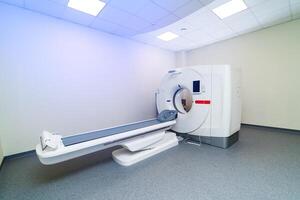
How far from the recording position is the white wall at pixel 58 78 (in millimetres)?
2279

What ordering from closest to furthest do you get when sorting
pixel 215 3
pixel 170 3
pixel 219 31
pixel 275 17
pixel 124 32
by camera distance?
pixel 170 3 < pixel 215 3 < pixel 275 17 < pixel 124 32 < pixel 219 31

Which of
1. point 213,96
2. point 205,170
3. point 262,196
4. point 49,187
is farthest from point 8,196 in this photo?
point 213,96

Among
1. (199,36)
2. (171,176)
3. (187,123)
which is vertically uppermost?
(199,36)

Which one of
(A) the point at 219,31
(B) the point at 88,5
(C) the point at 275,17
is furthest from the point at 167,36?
(C) the point at 275,17

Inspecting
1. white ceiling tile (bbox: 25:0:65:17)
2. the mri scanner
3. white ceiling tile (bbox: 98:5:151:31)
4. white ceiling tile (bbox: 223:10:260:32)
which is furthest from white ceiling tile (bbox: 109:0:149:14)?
white ceiling tile (bbox: 223:10:260:32)

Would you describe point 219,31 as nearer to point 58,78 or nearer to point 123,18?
point 123,18

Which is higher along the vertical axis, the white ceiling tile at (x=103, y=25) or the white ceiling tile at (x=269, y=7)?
the white ceiling tile at (x=269, y=7)

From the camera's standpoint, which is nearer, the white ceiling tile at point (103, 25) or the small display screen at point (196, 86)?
the small display screen at point (196, 86)

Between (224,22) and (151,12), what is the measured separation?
66.0 inches

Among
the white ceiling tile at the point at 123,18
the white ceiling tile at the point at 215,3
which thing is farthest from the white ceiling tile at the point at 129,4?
the white ceiling tile at the point at 215,3

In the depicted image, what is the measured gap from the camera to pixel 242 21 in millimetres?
3074

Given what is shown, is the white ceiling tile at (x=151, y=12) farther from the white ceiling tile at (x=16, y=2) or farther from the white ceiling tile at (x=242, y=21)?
the white ceiling tile at (x=16, y=2)

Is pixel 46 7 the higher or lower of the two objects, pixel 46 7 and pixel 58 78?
the higher

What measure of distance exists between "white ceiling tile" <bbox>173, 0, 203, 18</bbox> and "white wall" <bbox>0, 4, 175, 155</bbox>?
161 centimetres
